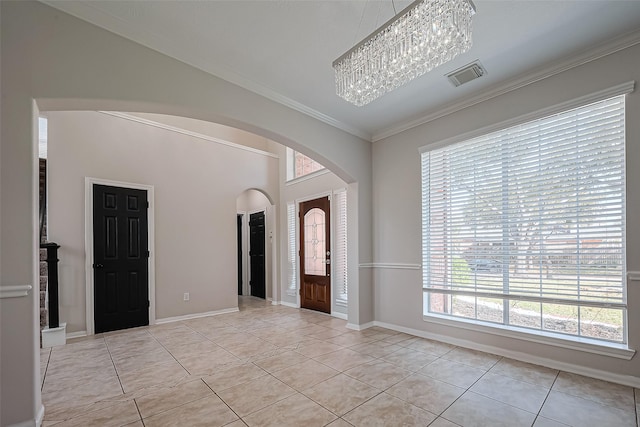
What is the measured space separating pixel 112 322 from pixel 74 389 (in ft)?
6.86

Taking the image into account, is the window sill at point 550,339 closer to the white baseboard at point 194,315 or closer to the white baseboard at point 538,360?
the white baseboard at point 538,360

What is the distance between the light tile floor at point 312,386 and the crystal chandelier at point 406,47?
2.41 m

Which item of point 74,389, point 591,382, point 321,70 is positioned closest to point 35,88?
point 321,70

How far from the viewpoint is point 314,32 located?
2.48m

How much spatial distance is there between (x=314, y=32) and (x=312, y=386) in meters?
2.94

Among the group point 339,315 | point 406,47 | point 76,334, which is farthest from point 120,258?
point 406,47

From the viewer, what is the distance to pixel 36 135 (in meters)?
2.14

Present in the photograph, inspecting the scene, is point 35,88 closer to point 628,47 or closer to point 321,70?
point 321,70

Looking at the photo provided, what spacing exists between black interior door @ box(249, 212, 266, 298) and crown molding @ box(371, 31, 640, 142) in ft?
14.5

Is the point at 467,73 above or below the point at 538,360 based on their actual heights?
above

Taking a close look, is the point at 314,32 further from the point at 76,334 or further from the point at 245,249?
the point at 245,249

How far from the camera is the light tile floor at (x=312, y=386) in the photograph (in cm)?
215

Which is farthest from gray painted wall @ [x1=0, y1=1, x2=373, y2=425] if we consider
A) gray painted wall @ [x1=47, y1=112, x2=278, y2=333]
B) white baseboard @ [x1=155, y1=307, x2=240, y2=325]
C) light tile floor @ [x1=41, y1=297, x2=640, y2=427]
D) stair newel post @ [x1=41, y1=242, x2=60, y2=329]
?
white baseboard @ [x1=155, y1=307, x2=240, y2=325]

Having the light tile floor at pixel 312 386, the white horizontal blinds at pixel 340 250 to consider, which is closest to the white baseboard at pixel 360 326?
the light tile floor at pixel 312 386
